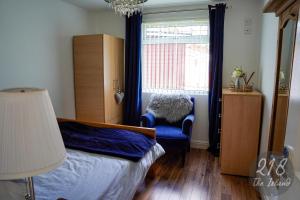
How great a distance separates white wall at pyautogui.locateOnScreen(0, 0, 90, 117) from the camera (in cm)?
250

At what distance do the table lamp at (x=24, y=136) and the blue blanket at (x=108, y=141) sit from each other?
124 centimetres

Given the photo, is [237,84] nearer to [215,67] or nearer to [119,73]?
[215,67]

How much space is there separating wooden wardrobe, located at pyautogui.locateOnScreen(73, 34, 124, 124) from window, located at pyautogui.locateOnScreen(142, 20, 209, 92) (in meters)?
0.59

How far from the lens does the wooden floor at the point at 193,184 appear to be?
7.74ft

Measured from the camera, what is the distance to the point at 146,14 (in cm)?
372

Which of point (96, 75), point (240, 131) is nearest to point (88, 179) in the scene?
point (240, 131)

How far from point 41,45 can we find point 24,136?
2642mm

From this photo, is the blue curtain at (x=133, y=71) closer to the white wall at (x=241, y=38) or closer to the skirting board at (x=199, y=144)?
the skirting board at (x=199, y=144)

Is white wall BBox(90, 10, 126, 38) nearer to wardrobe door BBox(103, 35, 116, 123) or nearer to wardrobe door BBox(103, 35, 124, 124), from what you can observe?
wardrobe door BBox(103, 35, 124, 124)

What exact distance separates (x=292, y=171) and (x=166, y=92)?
262 cm

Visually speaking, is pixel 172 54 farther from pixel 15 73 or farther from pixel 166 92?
pixel 15 73

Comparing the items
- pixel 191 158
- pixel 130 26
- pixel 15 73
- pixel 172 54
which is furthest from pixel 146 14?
pixel 191 158

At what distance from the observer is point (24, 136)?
27.7 inches

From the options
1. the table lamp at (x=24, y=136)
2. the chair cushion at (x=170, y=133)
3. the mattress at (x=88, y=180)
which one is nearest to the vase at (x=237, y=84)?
the chair cushion at (x=170, y=133)
